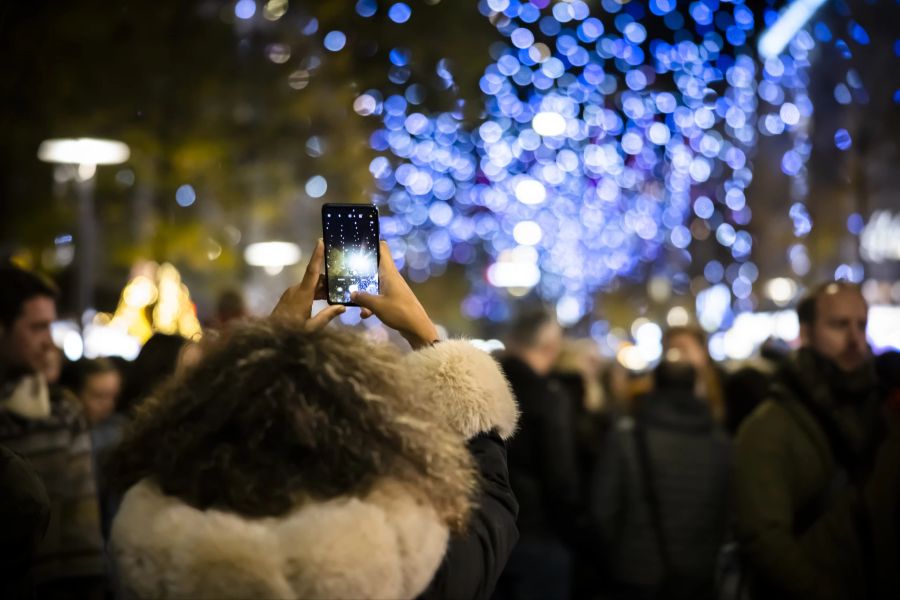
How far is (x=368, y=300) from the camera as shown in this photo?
2.84 metres

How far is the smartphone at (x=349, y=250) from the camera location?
292 centimetres

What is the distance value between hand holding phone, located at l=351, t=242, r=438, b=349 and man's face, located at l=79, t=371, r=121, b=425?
15.4 ft

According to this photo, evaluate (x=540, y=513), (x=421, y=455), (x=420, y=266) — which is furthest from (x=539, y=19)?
(x=420, y=266)

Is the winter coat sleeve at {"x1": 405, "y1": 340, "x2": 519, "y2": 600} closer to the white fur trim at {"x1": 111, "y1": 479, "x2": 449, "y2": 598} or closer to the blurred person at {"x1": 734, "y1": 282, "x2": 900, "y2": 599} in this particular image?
the white fur trim at {"x1": 111, "y1": 479, "x2": 449, "y2": 598}

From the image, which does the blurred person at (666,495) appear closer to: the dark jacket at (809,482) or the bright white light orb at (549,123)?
the dark jacket at (809,482)

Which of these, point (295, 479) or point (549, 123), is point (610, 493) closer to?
point (295, 479)

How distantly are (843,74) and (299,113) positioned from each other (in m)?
9.28

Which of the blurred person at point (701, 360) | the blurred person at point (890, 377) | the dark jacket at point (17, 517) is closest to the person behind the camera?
the dark jacket at point (17, 517)

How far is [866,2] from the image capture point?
9.00 meters

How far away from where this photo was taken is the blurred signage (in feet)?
38.7

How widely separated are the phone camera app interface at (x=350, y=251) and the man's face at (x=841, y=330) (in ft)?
9.87

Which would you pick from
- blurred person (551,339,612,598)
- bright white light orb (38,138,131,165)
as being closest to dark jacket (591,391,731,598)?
blurred person (551,339,612,598)

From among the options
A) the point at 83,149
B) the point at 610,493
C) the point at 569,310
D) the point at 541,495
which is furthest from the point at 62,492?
the point at 569,310

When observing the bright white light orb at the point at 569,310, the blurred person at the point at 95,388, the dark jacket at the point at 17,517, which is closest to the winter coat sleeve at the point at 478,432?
the dark jacket at the point at 17,517
